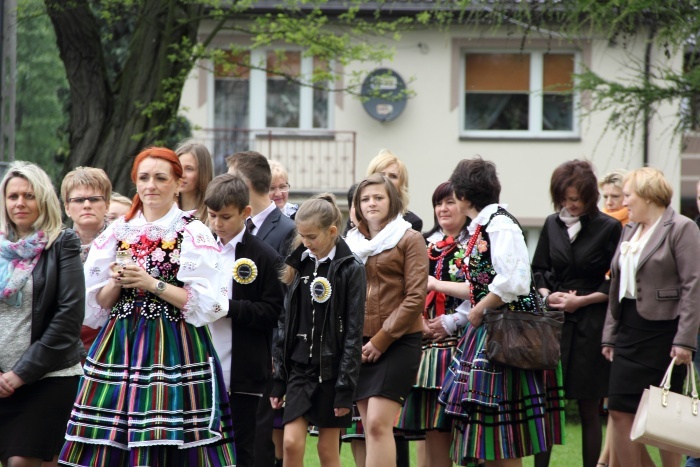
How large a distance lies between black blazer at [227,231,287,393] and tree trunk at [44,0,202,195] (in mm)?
6060

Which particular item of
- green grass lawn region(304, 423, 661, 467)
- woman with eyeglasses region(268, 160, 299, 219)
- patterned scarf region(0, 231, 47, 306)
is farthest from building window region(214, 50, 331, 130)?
patterned scarf region(0, 231, 47, 306)

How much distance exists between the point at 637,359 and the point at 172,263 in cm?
307

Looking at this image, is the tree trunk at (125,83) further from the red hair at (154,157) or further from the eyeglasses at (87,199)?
the red hair at (154,157)

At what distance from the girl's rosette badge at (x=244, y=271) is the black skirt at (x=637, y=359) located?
7.86 ft

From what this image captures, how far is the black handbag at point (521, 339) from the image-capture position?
657 cm

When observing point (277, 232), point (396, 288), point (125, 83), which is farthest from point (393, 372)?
point (125, 83)

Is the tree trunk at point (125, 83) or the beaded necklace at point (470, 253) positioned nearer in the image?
the beaded necklace at point (470, 253)

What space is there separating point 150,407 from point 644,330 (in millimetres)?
3205

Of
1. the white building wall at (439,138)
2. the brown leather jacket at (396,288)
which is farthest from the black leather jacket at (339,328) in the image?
the white building wall at (439,138)

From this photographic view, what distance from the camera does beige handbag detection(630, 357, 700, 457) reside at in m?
6.41

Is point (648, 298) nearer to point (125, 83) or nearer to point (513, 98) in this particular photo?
point (125, 83)

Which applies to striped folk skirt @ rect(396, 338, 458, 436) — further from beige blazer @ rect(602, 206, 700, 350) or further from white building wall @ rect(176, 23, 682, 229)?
white building wall @ rect(176, 23, 682, 229)

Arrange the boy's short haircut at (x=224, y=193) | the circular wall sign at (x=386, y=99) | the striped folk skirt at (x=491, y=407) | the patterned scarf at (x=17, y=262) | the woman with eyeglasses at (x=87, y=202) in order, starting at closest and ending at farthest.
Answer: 1. the patterned scarf at (x=17, y=262)
2. the boy's short haircut at (x=224, y=193)
3. the striped folk skirt at (x=491, y=407)
4. the woman with eyeglasses at (x=87, y=202)
5. the circular wall sign at (x=386, y=99)

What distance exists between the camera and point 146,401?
17.9 ft
